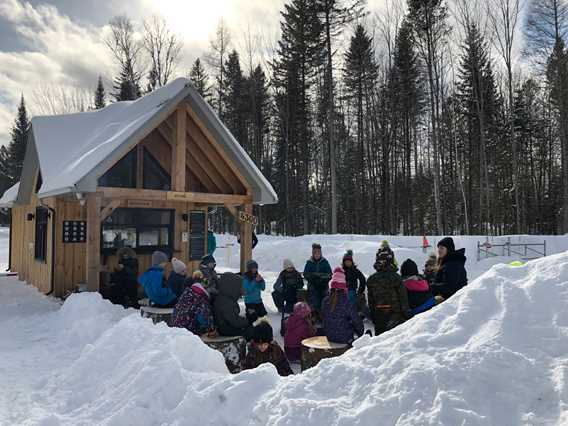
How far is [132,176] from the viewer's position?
1032 cm

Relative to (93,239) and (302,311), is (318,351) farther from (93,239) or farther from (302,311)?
(93,239)

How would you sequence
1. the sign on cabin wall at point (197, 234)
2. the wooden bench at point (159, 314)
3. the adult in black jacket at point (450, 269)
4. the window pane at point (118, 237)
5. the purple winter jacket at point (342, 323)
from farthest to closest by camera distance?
the sign on cabin wall at point (197, 234)
the window pane at point (118, 237)
the wooden bench at point (159, 314)
the adult in black jacket at point (450, 269)
the purple winter jacket at point (342, 323)

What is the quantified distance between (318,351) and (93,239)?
17.9ft

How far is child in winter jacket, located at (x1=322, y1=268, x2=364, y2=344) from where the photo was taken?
5.12 m

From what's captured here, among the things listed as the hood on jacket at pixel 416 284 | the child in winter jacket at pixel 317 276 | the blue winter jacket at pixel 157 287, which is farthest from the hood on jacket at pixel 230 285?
the child in winter jacket at pixel 317 276

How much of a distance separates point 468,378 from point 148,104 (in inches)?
375

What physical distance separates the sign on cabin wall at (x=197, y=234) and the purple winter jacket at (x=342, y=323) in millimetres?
6926

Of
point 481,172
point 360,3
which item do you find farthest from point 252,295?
point 481,172

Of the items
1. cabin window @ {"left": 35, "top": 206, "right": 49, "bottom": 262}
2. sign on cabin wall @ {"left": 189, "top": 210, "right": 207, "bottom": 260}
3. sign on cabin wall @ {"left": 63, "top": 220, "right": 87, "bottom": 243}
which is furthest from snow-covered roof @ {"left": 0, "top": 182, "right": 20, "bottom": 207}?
sign on cabin wall @ {"left": 189, "top": 210, "right": 207, "bottom": 260}

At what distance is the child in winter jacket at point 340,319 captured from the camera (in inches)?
202

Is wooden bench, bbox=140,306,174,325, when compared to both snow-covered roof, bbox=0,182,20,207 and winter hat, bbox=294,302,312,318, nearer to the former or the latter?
winter hat, bbox=294,302,312,318

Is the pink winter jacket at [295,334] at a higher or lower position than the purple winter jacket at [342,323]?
lower

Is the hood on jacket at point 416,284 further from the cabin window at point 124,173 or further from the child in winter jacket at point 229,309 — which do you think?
the cabin window at point 124,173

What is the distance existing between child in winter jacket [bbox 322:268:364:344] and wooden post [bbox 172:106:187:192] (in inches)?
210
